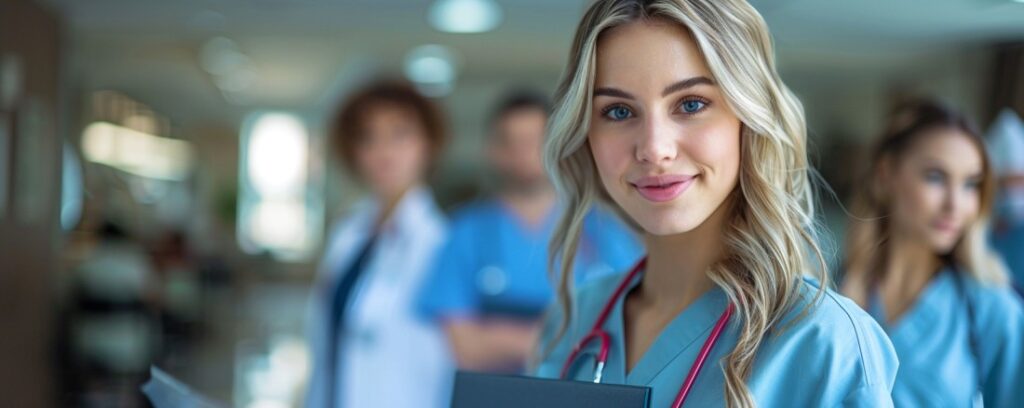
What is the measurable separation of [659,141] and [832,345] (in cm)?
27

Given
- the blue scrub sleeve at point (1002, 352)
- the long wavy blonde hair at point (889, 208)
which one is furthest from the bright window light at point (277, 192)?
the blue scrub sleeve at point (1002, 352)

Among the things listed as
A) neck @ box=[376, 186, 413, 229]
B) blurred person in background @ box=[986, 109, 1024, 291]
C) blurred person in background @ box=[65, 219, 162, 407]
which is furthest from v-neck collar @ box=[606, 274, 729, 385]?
blurred person in background @ box=[65, 219, 162, 407]

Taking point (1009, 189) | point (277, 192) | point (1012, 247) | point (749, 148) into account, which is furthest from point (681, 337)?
point (277, 192)

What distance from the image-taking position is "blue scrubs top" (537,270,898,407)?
3.13 feet

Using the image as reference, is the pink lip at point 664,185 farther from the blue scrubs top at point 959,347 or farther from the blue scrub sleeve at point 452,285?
the blue scrub sleeve at point 452,285

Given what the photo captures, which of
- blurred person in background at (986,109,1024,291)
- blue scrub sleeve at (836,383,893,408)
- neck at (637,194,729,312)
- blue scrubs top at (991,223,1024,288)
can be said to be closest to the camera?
blue scrub sleeve at (836,383,893,408)

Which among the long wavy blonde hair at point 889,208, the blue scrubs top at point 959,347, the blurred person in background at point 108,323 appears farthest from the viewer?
the blurred person in background at point 108,323

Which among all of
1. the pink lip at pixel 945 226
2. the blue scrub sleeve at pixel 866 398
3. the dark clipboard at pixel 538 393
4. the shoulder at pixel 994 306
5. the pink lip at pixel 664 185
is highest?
the pink lip at pixel 664 185

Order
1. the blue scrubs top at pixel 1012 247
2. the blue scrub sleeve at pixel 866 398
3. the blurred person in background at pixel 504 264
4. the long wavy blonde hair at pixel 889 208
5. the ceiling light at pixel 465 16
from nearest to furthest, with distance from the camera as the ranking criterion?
the blue scrub sleeve at pixel 866 398 → the long wavy blonde hair at pixel 889 208 → the blue scrubs top at pixel 1012 247 → the blurred person in background at pixel 504 264 → the ceiling light at pixel 465 16

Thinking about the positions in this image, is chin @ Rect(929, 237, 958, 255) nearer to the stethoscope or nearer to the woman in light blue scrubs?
the woman in light blue scrubs

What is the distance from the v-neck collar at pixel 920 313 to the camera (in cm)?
163

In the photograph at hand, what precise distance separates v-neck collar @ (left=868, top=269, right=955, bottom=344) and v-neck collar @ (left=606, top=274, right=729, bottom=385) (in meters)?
0.64

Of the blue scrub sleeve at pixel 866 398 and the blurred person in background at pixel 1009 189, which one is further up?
the blurred person in background at pixel 1009 189

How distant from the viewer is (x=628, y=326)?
126 centimetres
